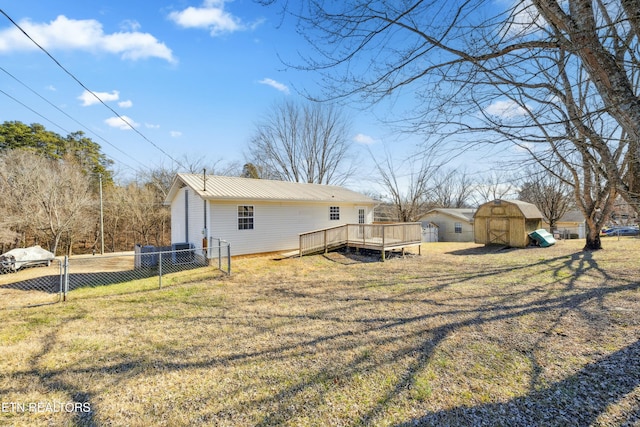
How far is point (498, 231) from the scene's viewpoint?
15.7 meters

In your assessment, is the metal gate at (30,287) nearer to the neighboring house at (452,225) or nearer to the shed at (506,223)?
the shed at (506,223)

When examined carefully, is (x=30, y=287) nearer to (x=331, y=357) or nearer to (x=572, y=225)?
(x=331, y=357)

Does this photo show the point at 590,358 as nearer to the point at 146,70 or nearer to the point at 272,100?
the point at 146,70

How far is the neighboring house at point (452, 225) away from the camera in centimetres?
2459

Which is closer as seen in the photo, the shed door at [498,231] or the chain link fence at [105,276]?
the chain link fence at [105,276]

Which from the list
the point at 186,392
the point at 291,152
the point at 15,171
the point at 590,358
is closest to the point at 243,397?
the point at 186,392

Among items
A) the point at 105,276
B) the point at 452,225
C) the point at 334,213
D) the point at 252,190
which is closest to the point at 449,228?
the point at 452,225

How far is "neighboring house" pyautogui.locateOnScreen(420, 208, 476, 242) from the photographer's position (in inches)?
968

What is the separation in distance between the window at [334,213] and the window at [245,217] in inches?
183

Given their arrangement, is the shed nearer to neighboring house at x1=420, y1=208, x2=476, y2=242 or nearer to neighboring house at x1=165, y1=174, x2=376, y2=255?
neighboring house at x1=165, y1=174, x2=376, y2=255

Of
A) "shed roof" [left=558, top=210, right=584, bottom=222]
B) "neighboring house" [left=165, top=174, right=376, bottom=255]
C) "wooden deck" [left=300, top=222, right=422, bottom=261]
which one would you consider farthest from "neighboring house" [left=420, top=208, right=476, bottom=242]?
"shed roof" [left=558, top=210, right=584, bottom=222]

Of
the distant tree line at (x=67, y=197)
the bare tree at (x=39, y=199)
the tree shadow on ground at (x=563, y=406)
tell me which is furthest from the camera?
the distant tree line at (x=67, y=197)

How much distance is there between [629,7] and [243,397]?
493 cm

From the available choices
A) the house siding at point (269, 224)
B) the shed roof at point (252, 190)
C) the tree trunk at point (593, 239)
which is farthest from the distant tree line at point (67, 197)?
the tree trunk at point (593, 239)
